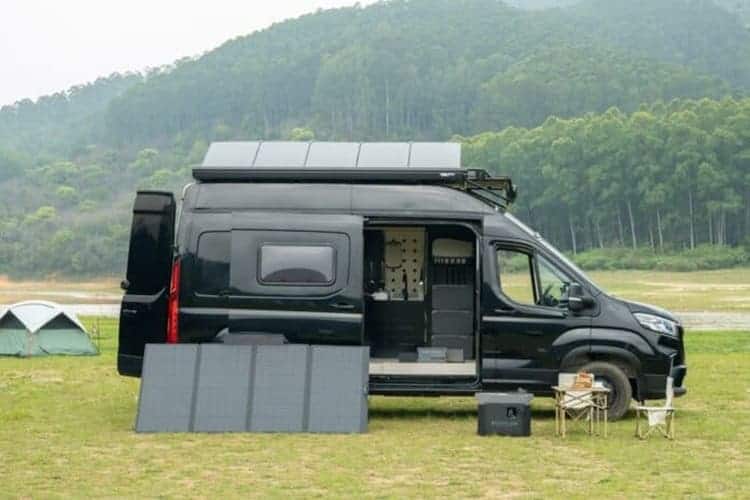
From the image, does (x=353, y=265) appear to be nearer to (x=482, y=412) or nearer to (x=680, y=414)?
(x=482, y=412)

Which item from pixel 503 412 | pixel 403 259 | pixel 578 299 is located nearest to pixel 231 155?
pixel 403 259

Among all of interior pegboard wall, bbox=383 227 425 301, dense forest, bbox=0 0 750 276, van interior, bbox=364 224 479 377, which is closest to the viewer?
van interior, bbox=364 224 479 377

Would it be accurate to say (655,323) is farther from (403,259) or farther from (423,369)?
(403,259)

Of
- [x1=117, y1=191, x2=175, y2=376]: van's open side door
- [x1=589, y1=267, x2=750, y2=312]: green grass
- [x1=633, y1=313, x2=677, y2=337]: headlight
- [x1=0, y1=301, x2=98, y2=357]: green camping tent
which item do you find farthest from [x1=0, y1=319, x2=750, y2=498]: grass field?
[x1=589, y1=267, x2=750, y2=312]: green grass

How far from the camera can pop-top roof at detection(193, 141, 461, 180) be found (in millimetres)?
13859

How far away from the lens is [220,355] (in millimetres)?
12992

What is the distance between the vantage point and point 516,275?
14.1 metres

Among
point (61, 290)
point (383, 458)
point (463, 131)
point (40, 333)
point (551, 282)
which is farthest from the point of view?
point (463, 131)

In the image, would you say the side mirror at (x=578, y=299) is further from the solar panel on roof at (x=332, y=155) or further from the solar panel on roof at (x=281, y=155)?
the solar panel on roof at (x=281, y=155)

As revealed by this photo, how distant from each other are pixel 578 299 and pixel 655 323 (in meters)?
0.86

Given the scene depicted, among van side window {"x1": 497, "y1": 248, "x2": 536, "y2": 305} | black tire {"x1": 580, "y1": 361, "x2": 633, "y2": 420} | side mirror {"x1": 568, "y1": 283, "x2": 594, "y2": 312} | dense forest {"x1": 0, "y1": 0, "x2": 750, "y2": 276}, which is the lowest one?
black tire {"x1": 580, "y1": 361, "x2": 633, "y2": 420}

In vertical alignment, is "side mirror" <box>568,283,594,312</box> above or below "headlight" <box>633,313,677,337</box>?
above

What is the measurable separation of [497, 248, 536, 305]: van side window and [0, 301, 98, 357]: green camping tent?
14429 mm

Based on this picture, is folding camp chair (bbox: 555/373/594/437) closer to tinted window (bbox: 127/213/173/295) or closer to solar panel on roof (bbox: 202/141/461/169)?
solar panel on roof (bbox: 202/141/461/169)
